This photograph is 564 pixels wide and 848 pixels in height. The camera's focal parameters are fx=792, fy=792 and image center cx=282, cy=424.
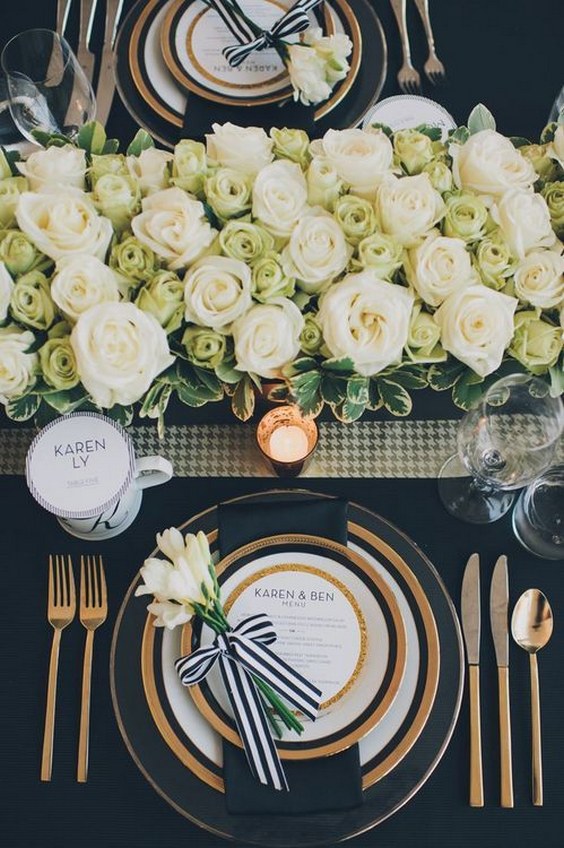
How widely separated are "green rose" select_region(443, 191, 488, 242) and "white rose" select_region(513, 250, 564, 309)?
2.2 inches

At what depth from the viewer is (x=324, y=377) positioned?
2.65 feet

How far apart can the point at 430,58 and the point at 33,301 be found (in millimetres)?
794

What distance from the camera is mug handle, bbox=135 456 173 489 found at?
926 millimetres

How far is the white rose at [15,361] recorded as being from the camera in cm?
76

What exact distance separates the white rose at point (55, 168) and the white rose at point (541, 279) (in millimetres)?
465

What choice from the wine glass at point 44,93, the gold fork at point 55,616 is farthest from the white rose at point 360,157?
the gold fork at point 55,616

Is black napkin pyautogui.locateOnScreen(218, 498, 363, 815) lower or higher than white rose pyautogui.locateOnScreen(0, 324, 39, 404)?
lower

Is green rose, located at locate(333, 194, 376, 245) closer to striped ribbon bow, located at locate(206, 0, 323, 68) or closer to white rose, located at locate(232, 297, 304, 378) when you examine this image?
white rose, located at locate(232, 297, 304, 378)

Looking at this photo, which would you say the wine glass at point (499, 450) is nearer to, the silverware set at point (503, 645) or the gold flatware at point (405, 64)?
the silverware set at point (503, 645)

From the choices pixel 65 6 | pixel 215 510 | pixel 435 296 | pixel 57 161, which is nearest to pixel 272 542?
pixel 215 510

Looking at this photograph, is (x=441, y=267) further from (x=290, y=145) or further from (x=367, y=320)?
(x=290, y=145)

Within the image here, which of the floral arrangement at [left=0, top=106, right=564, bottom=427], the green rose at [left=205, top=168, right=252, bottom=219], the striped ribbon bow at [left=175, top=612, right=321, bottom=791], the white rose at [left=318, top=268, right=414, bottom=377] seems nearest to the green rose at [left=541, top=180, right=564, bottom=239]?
the floral arrangement at [left=0, top=106, right=564, bottom=427]

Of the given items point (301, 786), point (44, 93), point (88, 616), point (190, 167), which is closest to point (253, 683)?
point (301, 786)

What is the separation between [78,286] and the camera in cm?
75
